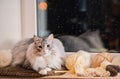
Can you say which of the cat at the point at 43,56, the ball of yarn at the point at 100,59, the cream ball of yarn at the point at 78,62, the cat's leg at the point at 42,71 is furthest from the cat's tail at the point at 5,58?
the ball of yarn at the point at 100,59

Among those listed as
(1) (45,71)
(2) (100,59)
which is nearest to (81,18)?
(2) (100,59)

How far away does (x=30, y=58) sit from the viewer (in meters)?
1.48

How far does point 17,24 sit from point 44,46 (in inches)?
18.1

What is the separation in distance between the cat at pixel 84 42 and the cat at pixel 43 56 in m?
0.29

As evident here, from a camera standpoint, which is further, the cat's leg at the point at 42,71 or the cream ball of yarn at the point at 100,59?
the cream ball of yarn at the point at 100,59

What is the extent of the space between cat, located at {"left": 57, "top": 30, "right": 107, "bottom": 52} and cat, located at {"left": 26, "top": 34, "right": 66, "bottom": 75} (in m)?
0.29

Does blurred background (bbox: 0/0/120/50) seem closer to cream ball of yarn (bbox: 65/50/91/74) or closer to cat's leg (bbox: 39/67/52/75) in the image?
cream ball of yarn (bbox: 65/50/91/74)

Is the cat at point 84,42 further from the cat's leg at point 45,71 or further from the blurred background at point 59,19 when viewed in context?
the cat's leg at point 45,71

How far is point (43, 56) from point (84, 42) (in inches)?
18.0

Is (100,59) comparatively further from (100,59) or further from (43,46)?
(43,46)

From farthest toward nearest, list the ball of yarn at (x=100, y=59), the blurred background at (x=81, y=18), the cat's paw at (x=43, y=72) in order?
the blurred background at (x=81, y=18)
the ball of yarn at (x=100, y=59)
the cat's paw at (x=43, y=72)

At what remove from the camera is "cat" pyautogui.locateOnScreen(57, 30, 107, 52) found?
5.80 ft

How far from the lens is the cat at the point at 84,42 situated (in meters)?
1.77

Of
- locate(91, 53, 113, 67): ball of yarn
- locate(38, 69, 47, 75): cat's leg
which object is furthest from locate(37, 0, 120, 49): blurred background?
locate(38, 69, 47, 75): cat's leg
